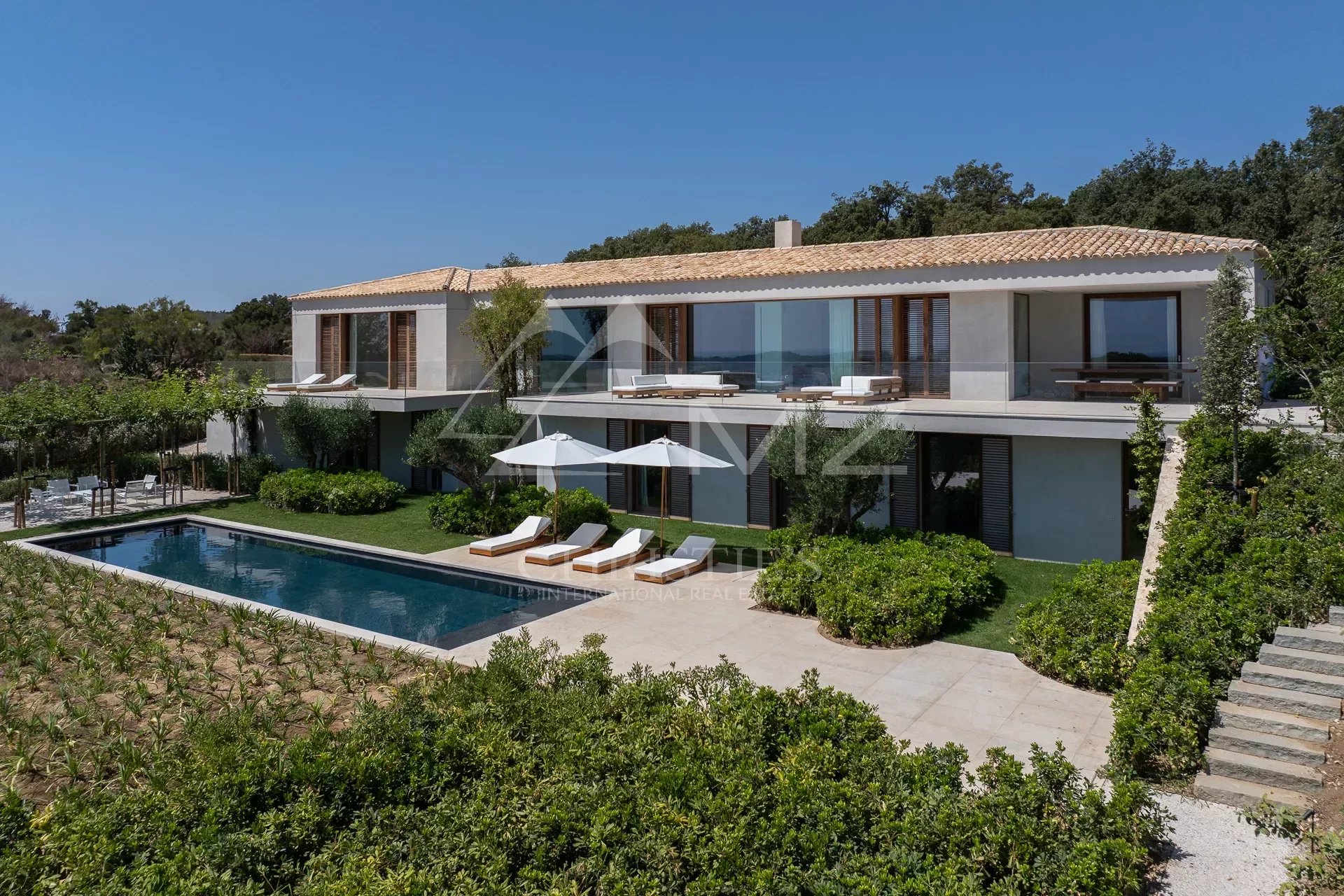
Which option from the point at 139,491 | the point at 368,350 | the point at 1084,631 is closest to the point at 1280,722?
the point at 1084,631

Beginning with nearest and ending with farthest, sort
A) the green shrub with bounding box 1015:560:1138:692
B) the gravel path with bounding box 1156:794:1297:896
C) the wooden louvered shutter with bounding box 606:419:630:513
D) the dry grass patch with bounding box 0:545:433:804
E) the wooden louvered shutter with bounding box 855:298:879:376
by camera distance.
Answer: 1. the gravel path with bounding box 1156:794:1297:896
2. the dry grass patch with bounding box 0:545:433:804
3. the green shrub with bounding box 1015:560:1138:692
4. the wooden louvered shutter with bounding box 855:298:879:376
5. the wooden louvered shutter with bounding box 606:419:630:513

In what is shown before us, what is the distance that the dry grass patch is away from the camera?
26.4 feet

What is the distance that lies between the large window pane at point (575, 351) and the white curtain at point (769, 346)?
418 cm

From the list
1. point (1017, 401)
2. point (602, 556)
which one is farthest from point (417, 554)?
point (1017, 401)

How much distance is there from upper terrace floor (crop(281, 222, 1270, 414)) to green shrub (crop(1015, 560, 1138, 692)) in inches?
200

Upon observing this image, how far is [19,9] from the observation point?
18.4 m

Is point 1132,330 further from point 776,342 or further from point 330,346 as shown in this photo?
point 330,346

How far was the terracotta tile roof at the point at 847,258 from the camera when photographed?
1727 cm

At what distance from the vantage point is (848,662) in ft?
36.0

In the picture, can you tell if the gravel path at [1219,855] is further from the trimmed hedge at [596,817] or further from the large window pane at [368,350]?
the large window pane at [368,350]

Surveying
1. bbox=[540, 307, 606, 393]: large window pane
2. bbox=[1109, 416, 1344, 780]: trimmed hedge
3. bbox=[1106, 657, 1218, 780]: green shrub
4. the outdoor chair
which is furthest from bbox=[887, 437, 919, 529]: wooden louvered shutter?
the outdoor chair

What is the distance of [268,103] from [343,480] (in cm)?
1286

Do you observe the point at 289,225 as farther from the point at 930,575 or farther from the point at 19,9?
the point at 930,575

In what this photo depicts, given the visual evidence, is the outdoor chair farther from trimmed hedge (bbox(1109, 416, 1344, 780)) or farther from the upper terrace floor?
trimmed hedge (bbox(1109, 416, 1344, 780))
